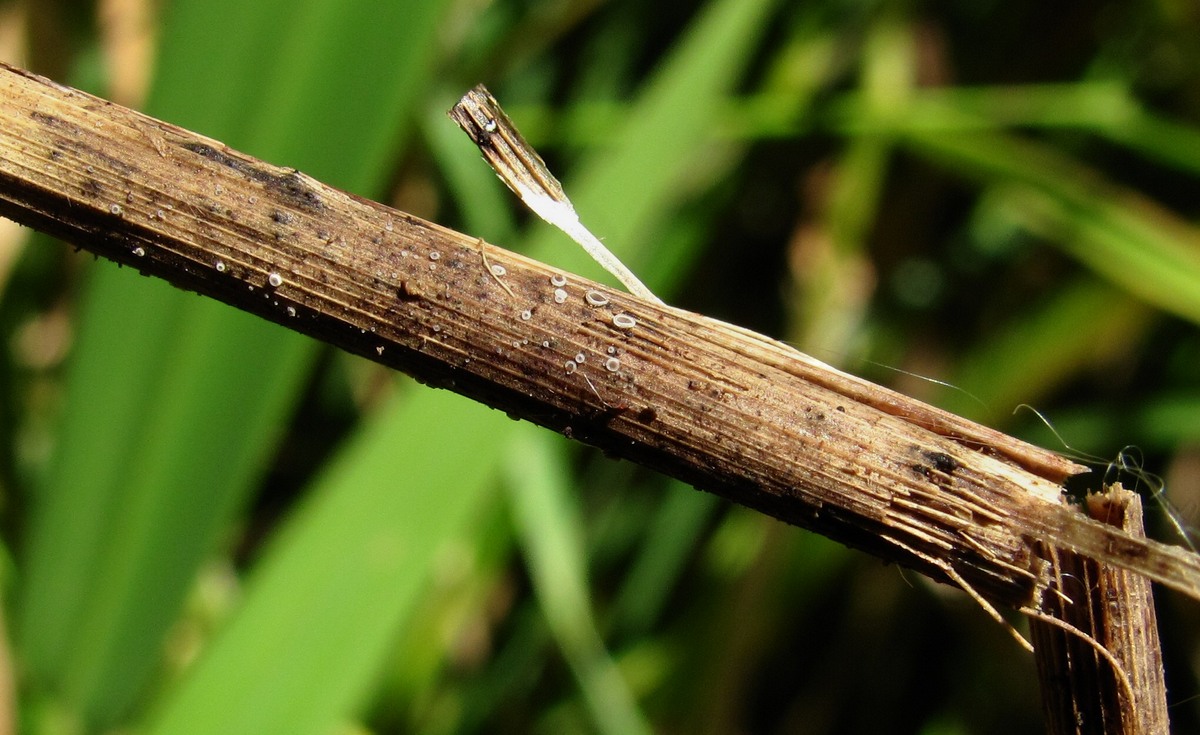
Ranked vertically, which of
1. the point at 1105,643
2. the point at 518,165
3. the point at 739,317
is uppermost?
the point at 739,317

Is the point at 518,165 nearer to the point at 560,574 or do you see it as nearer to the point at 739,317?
the point at 560,574

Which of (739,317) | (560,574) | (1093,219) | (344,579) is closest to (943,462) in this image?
(344,579)

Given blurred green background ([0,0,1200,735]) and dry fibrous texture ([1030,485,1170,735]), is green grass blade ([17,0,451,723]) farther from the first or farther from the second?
dry fibrous texture ([1030,485,1170,735])

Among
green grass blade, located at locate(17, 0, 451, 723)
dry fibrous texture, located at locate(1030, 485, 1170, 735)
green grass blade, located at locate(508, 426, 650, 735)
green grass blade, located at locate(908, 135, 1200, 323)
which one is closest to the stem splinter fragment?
dry fibrous texture, located at locate(1030, 485, 1170, 735)

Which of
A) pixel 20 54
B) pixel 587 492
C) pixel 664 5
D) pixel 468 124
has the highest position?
pixel 664 5

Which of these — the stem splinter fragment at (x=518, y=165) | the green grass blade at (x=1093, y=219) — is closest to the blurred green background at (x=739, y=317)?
the green grass blade at (x=1093, y=219)

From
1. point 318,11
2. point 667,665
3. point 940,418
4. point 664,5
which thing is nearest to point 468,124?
point 940,418

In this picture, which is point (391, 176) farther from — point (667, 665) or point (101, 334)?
point (667, 665)
